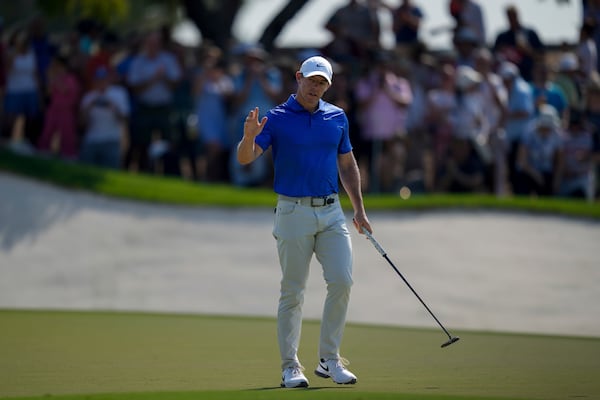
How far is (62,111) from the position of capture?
58.8 feet

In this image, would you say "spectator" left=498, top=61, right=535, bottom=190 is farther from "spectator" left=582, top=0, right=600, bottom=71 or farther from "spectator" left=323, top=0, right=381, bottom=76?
"spectator" left=323, top=0, right=381, bottom=76

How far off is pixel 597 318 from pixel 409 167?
476 centimetres

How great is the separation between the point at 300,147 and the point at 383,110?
9.14m

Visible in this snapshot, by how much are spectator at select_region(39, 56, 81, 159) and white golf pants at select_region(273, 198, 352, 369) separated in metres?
9.80

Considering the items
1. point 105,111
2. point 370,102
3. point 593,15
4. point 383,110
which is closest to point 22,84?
point 105,111

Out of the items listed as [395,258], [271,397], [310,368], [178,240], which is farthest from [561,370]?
[178,240]

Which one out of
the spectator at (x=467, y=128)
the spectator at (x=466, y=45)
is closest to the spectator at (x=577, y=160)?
the spectator at (x=467, y=128)

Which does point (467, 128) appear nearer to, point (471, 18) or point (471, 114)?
point (471, 114)

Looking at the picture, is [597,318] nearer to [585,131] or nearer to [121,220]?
[585,131]

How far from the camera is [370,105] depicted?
1752 centimetres

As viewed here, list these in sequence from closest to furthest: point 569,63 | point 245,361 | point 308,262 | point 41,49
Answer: point 308,262 → point 245,361 → point 569,63 → point 41,49

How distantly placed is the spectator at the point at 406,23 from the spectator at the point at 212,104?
8.24ft

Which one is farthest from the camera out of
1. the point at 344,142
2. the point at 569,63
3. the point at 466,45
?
the point at 466,45

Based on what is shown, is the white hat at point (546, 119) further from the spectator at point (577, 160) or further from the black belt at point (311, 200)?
the black belt at point (311, 200)
